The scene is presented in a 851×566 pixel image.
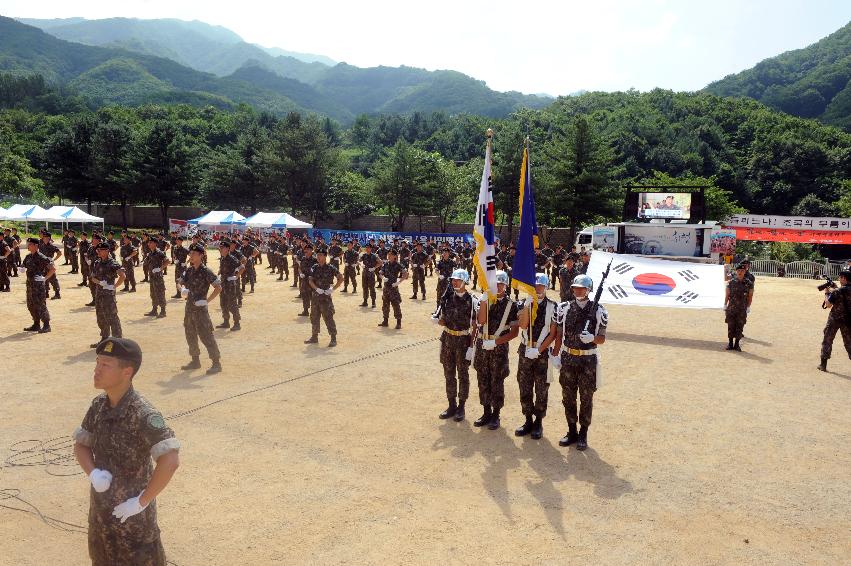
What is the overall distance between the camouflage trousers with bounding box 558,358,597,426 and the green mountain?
114029 millimetres

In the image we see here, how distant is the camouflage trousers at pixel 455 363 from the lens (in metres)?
9.11

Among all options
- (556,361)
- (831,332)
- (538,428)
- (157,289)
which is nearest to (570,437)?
(538,428)

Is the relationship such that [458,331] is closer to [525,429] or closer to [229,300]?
[525,429]

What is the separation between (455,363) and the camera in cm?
918

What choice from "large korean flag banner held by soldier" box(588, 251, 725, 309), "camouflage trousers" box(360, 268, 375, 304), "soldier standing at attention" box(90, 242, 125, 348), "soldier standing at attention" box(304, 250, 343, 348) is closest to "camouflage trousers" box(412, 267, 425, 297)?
"camouflage trousers" box(360, 268, 375, 304)

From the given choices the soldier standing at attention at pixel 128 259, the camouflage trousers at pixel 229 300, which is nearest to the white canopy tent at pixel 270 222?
the soldier standing at attention at pixel 128 259

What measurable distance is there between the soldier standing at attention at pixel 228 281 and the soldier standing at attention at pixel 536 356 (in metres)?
9.67

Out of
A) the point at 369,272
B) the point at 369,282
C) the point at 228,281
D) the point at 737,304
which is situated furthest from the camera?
the point at 369,282

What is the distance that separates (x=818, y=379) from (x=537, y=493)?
8294 mm

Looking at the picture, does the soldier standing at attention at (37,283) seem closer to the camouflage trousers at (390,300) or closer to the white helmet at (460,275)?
the camouflage trousers at (390,300)

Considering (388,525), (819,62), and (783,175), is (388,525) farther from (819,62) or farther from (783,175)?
(819,62)

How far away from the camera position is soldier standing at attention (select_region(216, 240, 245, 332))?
15.9 m

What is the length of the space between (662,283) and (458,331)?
9.01 m

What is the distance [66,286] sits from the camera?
2364 centimetres
